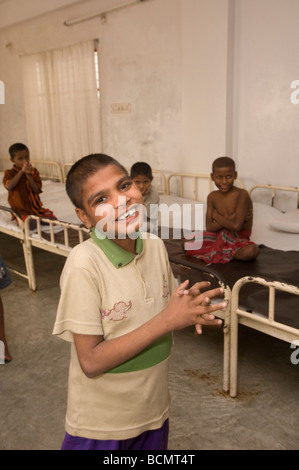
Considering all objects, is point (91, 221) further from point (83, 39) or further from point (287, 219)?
point (83, 39)

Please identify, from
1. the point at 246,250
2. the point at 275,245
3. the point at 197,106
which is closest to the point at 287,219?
the point at 275,245

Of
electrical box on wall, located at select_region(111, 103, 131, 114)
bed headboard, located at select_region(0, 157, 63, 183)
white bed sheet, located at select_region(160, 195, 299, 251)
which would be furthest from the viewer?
bed headboard, located at select_region(0, 157, 63, 183)

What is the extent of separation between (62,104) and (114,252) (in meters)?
5.32

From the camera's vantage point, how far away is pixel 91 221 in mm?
1139

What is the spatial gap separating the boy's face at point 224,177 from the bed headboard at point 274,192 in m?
1.15

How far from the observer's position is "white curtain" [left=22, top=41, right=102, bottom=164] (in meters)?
5.59

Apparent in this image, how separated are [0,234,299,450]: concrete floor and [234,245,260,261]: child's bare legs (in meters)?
0.59

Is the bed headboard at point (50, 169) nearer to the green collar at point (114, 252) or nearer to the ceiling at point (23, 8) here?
the ceiling at point (23, 8)

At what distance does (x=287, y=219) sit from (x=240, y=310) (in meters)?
1.48

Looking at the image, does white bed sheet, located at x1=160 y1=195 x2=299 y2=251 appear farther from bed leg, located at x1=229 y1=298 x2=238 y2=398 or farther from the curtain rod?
the curtain rod

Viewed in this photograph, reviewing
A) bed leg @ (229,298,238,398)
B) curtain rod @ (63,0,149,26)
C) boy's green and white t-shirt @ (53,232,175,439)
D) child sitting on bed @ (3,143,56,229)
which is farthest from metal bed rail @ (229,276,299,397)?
curtain rod @ (63,0,149,26)

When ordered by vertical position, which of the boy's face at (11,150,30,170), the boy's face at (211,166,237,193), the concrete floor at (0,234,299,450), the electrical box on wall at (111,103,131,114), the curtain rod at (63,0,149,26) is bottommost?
the concrete floor at (0,234,299,450)

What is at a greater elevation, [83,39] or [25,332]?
[83,39]

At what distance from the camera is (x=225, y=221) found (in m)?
2.96
